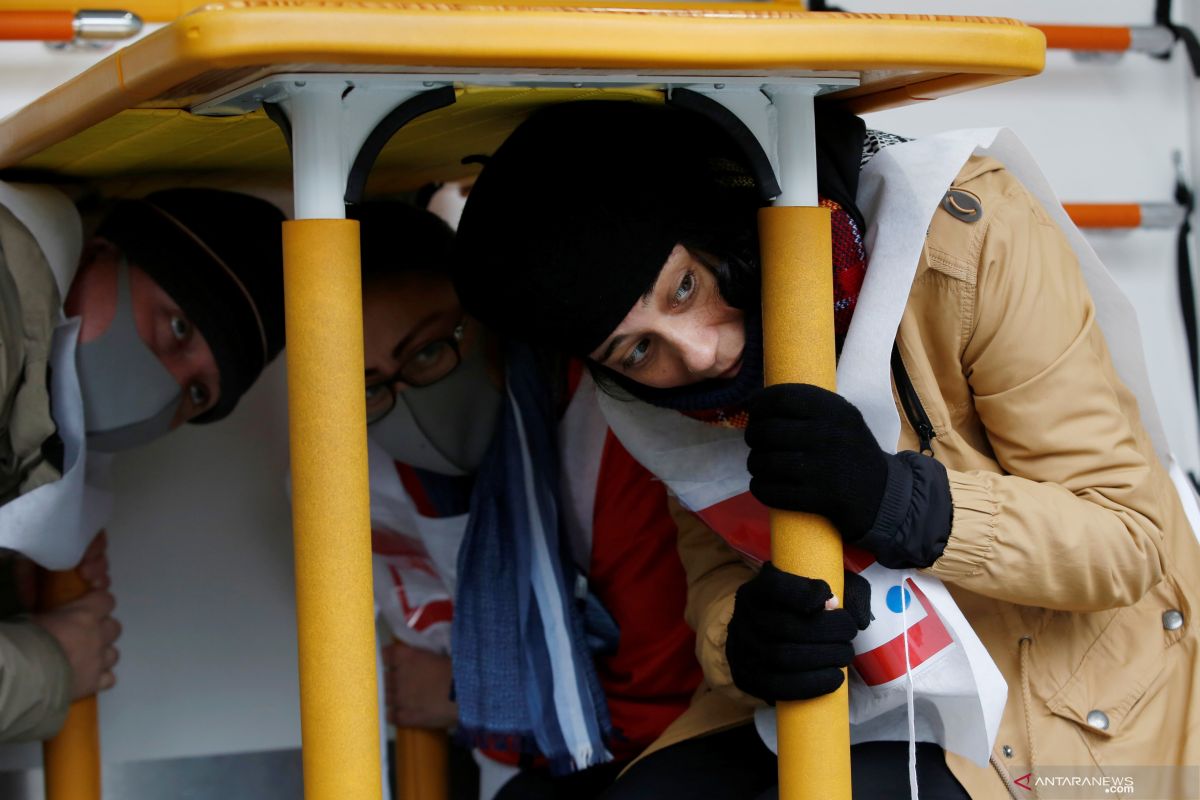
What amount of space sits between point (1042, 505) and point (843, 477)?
0.67 ft

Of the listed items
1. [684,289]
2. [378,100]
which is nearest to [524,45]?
[378,100]

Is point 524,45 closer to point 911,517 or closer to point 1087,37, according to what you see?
point 911,517

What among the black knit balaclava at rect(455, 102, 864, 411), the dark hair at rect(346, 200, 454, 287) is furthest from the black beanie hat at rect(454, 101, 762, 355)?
the dark hair at rect(346, 200, 454, 287)

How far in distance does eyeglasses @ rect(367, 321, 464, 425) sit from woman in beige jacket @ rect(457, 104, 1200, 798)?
312mm

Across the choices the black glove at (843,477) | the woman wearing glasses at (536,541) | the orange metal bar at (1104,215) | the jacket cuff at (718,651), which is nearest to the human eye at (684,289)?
the black glove at (843,477)

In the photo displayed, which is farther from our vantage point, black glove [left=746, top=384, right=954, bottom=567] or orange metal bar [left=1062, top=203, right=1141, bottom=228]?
orange metal bar [left=1062, top=203, right=1141, bottom=228]

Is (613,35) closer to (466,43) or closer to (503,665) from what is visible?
(466,43)

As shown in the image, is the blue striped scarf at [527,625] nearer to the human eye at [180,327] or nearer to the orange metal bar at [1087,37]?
the human eye at [180,327]

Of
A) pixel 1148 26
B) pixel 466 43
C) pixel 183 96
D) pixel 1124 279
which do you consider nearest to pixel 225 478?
pixel 183 96

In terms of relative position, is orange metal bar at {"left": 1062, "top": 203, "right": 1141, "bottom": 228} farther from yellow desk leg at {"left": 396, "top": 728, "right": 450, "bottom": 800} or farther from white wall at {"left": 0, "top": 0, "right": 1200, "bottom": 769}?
yellow desk leg at {"left": 396, "top": 728, "right": 450, "bottom": 800}

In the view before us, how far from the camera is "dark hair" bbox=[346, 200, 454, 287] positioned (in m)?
1.52

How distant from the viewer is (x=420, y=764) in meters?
1.89

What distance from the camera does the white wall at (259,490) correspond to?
75.1 inches

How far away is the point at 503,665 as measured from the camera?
162cm
